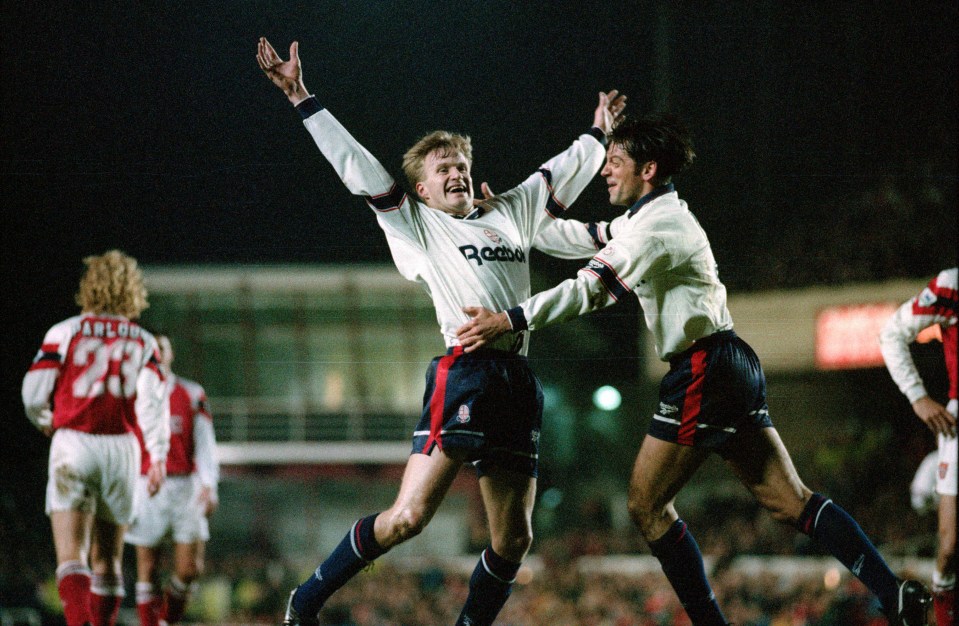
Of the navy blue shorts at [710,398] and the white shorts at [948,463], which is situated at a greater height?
the navy blue shorts at [710,398]

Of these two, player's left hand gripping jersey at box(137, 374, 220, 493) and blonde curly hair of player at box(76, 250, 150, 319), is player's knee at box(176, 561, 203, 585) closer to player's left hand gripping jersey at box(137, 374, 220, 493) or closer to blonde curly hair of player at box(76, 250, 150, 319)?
player's left hand gripping jersey at box(137, 374, 220, 493)

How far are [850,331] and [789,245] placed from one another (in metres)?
2.31

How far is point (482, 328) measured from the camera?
10.5ft

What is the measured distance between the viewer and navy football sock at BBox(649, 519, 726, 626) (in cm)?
355

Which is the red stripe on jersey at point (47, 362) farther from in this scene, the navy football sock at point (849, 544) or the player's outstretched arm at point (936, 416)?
the player's outstretched arm at point (936, 416)

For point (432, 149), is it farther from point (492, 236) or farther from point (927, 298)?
point (927, 298)

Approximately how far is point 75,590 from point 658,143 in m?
3.19

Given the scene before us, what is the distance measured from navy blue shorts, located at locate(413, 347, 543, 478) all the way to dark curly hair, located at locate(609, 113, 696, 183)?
3.03 feet

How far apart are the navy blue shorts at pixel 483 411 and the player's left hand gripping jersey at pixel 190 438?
2.83 m

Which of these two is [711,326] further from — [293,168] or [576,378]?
[576,378]

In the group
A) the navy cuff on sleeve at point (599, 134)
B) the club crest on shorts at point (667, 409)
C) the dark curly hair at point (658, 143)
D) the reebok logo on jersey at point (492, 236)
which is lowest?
the club crest on shorts at point (667, 409)

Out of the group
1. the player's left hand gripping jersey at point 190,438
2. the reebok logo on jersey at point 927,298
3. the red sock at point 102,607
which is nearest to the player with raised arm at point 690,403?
the reebok logo on jersey at point 927,298

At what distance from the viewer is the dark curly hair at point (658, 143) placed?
3639mm

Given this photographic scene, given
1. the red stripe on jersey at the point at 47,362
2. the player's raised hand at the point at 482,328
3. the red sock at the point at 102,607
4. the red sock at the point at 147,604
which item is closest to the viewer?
the player's raised hand at the point at 482,328
